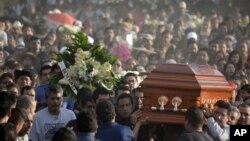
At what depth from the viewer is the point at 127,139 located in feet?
41.9

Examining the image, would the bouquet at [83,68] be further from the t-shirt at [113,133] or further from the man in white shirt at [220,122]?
the t-shirt at [113,133]

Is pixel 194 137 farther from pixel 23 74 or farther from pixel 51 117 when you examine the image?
pixel 23 74

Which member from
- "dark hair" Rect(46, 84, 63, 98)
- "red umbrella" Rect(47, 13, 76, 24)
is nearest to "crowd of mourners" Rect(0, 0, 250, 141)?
"dark hair" Rect(46, 84, 63, 98)

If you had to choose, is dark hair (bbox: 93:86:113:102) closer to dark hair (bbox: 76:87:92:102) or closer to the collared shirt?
dark hair (bbox: 76:87:92:102)

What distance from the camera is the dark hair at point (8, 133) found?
11.0 meters

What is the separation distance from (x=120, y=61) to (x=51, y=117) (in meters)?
8.13

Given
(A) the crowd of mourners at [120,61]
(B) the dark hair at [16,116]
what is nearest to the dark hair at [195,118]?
(A) the crowd of mourners at [120,61]

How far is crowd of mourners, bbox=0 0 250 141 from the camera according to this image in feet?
41.6

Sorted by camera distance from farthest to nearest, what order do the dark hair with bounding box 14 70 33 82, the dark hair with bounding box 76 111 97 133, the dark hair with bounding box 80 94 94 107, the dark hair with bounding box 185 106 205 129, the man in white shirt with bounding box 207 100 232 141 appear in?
1. the dark hair with bounding box 14 70 33 82
2. the dark hair with bounding box 80 94 94 107
3. the man in white shirt with bounding box 207 100 232 141
4. the dark hair with bounding box 185 106 205 129
5. the dark hair with bounding box 76 111 97 133

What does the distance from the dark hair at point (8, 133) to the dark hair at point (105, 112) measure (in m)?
1.85

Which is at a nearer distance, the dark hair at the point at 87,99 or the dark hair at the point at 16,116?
the dark hair at the point at 16,116

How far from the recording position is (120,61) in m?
22.0

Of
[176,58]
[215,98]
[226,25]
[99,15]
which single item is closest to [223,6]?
[99,15]

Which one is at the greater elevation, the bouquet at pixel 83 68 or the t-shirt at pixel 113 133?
the bouquet at pixel 83 68
